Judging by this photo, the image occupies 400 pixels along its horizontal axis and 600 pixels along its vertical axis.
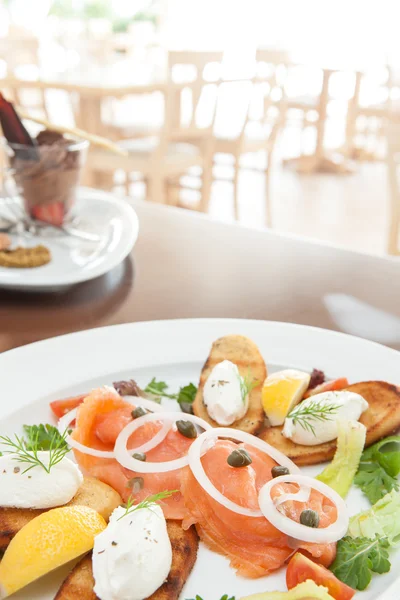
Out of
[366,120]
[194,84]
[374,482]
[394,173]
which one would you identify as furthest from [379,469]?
[366,120]

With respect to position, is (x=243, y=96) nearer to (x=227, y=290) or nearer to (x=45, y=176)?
(x=45, y=176)

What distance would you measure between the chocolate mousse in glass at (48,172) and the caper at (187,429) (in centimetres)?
95

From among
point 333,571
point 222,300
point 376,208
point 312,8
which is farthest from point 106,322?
point 312,8

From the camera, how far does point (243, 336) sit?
128 cm

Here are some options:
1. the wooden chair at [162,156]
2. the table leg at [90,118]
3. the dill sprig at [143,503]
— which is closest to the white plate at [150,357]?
the dill sprig at [143,503]

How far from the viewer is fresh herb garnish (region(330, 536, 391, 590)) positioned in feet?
2.70

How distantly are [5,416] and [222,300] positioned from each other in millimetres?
629

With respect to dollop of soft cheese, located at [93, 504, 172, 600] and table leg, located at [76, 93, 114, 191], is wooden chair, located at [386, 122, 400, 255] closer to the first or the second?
dollop of soft cheese, located at [93, 504, 172, 600]

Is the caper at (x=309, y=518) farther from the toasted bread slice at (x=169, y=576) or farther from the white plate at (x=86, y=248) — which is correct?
the white plate at (x=86, y=248)

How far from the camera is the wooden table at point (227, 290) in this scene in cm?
144

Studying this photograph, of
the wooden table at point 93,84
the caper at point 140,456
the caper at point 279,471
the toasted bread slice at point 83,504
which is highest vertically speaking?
the toasted bread slice at point 83,504

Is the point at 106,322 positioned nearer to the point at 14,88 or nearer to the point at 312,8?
the point at 14,88

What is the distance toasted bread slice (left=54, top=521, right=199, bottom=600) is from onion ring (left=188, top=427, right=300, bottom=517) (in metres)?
0.08

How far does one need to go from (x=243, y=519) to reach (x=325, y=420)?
0.25 meters
